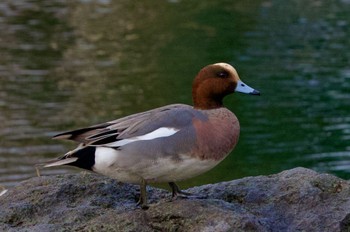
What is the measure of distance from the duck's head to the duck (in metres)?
0.04

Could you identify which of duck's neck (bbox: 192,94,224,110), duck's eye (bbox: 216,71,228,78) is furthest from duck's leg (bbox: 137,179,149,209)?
duck's eye (bbox: 216,71,228,78)

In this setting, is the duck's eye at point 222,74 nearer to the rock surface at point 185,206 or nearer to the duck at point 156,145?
the duck at point 156,145

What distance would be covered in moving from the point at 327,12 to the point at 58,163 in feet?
63.4

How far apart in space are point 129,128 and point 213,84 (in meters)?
0.52

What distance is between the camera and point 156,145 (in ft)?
15.8

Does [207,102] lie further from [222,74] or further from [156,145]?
[156,145]

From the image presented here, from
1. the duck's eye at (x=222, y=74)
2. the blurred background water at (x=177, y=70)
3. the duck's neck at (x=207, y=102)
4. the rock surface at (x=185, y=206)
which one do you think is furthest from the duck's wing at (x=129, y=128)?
the blurred background water at (x=177, y=70)

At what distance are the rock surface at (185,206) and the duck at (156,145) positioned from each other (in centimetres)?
20

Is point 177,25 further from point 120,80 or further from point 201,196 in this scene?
point 201,196

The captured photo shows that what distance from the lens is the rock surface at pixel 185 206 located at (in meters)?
4.75

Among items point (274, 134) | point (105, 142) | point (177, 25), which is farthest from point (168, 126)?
point (177, 25)

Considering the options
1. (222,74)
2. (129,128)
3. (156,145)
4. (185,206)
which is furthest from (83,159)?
(222,74)

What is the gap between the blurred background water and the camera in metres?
13.1

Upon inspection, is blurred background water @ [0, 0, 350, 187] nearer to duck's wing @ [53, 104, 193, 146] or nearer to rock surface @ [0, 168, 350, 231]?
rock surface @ [0, 168, 350, 231]
